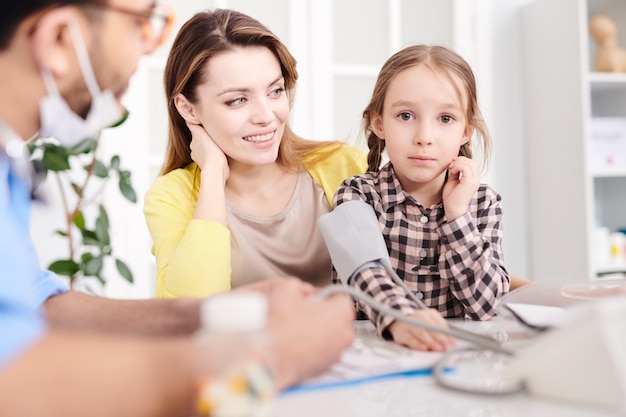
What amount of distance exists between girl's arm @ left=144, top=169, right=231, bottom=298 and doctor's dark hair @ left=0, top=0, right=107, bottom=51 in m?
0.77

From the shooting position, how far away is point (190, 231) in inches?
54.5

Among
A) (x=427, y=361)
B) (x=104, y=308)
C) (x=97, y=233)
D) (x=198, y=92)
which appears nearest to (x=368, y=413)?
(x=427, y=361)

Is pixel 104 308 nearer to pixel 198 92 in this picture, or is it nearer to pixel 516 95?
pixel 198 92

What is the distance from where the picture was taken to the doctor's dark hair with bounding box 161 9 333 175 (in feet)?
4.94

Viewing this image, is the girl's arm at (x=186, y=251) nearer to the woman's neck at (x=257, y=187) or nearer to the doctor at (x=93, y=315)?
the woman's neck at (x=257, y=187)

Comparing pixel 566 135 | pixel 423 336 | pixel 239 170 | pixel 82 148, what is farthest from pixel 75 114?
pixel 566 135

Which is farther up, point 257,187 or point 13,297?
point 257,187

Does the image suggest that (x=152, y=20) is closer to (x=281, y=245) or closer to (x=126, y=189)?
(x=281, y=245)

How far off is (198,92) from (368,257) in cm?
66

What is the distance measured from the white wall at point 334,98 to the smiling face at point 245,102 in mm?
1382

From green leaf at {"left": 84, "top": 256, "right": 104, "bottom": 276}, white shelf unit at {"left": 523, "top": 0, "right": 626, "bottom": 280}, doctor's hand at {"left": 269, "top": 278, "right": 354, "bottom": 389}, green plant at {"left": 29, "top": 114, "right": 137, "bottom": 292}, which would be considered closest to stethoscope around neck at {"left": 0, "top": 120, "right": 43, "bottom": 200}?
doctor's hand at {"left": 269, "top": 278, "right": 354, "bottom": 389}

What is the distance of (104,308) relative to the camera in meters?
0.92

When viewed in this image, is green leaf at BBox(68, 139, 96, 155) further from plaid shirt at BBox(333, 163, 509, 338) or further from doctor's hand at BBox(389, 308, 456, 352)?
doctor's hand at BBox(389, 308, 456, 352)

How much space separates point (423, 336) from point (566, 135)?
8.33ft
